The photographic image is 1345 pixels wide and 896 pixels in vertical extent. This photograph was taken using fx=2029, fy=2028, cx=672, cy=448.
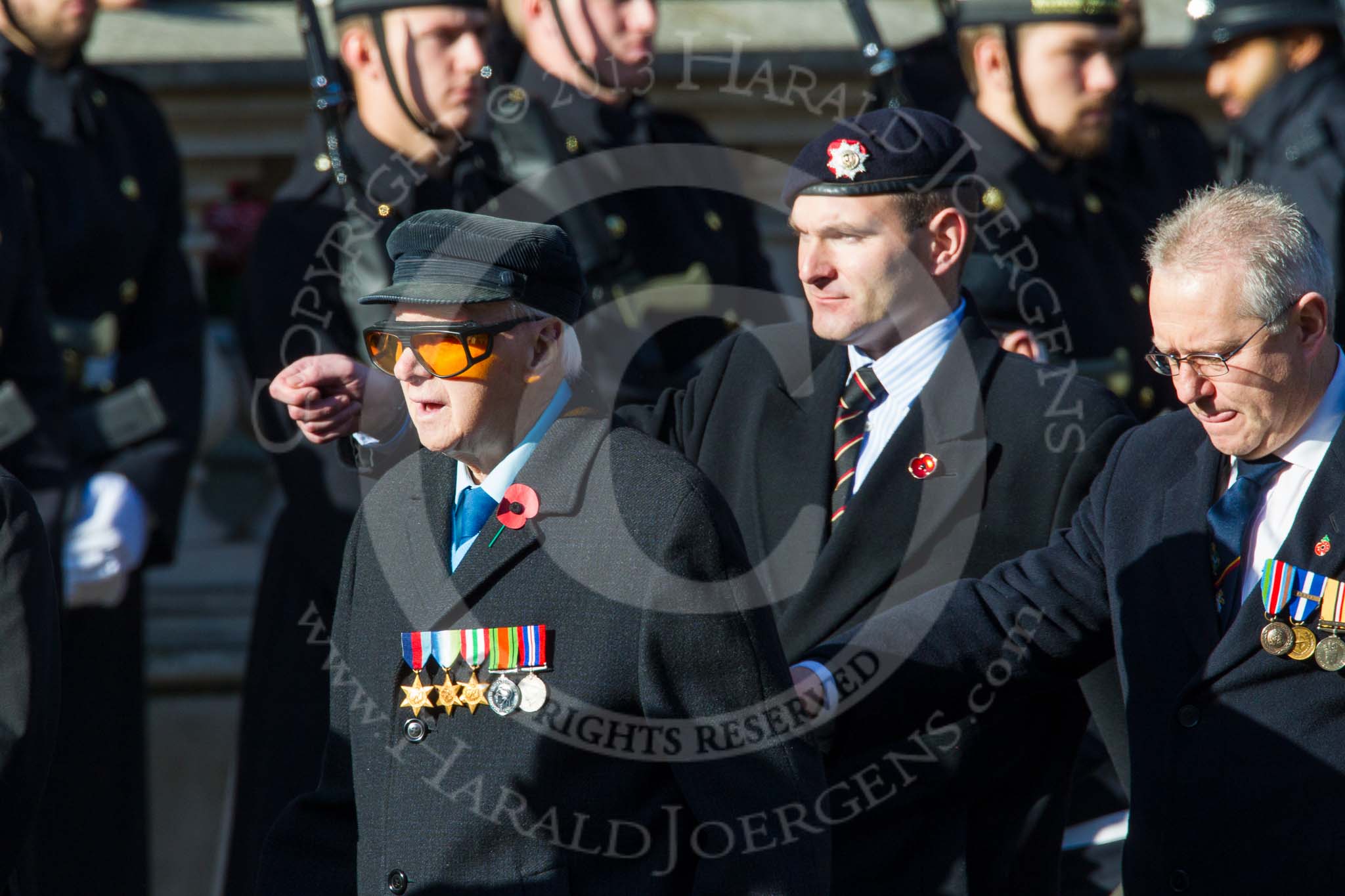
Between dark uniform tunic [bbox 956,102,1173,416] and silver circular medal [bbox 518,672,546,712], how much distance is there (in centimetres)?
253

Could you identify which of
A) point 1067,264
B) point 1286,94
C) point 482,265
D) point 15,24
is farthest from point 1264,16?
point 482,265

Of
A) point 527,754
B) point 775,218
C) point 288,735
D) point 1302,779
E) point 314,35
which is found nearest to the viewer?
point 527,754

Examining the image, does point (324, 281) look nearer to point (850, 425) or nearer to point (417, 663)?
point (850, 425)

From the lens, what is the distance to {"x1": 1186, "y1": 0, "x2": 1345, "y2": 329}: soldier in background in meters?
6.20

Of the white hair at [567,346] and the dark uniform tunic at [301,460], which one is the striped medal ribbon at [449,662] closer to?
the white hair at [567,346]

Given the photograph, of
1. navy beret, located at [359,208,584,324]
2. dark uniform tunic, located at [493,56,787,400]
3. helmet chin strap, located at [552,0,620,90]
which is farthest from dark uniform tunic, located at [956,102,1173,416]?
navy beret, located at [359,208,584,324]

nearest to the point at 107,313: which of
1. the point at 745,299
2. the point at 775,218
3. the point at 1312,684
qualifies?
the point at 745,299

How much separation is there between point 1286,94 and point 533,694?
4.35 metres

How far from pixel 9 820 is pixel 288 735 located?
1879 millimetres

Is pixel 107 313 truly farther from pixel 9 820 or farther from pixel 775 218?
pixel 9 820

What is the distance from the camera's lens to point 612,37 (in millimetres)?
5348

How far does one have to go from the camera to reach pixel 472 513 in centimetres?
302

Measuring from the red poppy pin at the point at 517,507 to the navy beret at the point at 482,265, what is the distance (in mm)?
265

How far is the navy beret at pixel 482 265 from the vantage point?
9.53 ft
